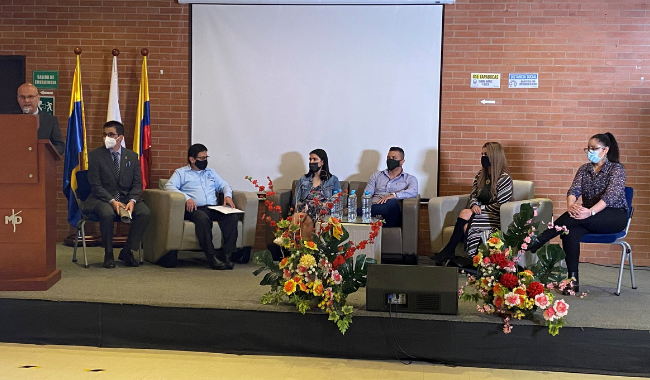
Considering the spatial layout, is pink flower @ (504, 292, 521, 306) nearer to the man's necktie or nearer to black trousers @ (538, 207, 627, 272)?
black trousers @ (538, 207, 627, 272)

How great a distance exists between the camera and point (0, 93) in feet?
21.4

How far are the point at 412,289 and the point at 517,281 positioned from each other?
1.88ft

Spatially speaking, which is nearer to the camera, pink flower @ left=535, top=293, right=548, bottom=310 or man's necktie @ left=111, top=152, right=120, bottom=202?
pink flower @ left=535, top=293, right=548, bottom=310

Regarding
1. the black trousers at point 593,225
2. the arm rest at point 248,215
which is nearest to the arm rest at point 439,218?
the black trousers at point 593,225

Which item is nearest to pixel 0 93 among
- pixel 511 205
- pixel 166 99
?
pixel 166 99

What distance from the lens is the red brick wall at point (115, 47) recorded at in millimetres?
6352

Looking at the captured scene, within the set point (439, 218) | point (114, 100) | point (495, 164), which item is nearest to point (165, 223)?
point (114, 100)

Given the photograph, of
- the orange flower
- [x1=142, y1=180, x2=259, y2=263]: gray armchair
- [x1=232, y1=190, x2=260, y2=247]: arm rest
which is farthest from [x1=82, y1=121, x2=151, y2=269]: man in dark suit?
the orange flower

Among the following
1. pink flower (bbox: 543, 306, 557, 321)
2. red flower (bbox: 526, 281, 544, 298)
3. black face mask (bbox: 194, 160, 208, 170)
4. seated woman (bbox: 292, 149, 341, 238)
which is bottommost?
pink flower (bbox: 543, 306, 557, 321)

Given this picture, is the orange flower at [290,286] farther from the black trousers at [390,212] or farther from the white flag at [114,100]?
the white flag at [114,100]

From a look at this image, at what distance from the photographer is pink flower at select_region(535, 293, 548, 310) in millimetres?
3492

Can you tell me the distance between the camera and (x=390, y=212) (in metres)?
5.59

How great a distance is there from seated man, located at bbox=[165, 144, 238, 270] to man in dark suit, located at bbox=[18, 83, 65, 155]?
37.5 inches

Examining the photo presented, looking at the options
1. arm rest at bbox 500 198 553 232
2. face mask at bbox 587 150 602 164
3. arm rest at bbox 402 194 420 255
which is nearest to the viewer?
face mask at bbox 587 150 602 164
